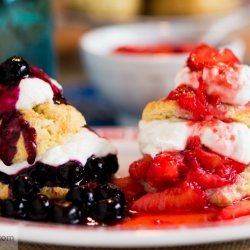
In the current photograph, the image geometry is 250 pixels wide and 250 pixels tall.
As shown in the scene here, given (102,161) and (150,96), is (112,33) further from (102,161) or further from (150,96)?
(102,161)

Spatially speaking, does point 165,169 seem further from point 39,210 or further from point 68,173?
point 39,210

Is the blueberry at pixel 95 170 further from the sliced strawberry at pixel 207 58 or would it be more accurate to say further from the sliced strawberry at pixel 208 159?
the sliced strawberry at pixel 207 58

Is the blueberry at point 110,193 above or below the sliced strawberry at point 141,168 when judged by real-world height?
below

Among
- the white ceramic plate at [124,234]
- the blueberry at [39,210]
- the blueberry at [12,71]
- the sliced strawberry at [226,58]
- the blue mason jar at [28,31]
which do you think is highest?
the blue mason jar at [28,31]

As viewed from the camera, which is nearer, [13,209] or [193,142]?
[13,209]

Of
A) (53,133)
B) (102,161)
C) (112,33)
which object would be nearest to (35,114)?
(53,133)

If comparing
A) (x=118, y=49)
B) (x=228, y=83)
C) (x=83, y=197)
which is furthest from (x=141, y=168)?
(x=118, y=49)

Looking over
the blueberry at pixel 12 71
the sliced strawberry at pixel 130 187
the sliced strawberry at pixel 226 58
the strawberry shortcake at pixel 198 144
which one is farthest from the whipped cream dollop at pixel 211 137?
the blueberry at pixel 12 71
